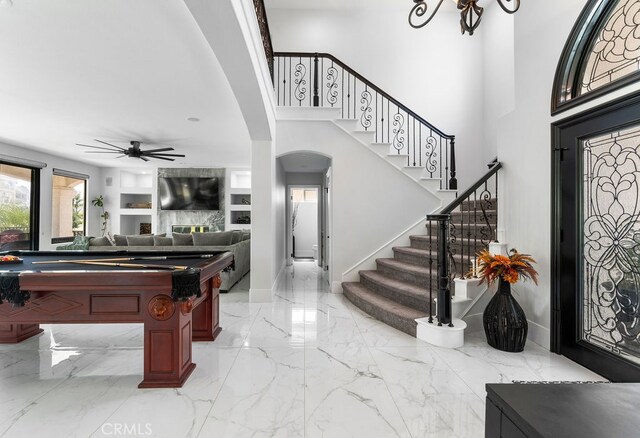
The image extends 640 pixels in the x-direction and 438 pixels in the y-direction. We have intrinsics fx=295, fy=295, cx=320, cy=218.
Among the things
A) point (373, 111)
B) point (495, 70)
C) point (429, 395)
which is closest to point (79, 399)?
point (429, 395)

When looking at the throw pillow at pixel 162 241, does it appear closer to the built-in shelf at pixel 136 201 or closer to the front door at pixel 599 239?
the built-in shelf at pixel 136 201

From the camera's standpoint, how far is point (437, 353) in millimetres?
2604

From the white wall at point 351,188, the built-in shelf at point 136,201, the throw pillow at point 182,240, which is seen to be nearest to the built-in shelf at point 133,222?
the built-in shelf at point 136,201

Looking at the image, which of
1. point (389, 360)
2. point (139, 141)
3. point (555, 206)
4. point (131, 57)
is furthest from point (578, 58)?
point (139, 141)

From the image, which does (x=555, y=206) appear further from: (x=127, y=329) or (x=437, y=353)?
(x=127, y=329)

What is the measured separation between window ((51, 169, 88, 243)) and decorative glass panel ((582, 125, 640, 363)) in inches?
401

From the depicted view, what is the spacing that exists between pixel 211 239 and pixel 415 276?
346 centimetres

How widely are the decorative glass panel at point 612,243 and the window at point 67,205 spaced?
10189mm

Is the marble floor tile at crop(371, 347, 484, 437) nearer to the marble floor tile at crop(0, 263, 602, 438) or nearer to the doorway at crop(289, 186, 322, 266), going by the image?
the marble floor tile at crop(0, 263, 602, 438)

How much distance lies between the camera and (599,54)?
7.79 feet

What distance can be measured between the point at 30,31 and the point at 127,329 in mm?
2890

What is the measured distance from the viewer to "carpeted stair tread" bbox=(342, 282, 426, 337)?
3.07m

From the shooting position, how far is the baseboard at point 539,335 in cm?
269

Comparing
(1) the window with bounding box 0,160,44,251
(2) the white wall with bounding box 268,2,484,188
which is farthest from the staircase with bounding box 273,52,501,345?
(1) the window with bounding box 0,160,44,251
